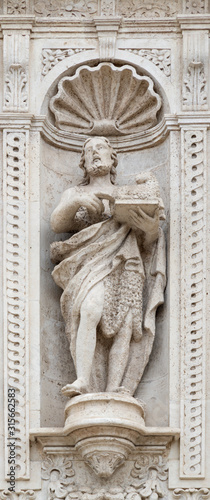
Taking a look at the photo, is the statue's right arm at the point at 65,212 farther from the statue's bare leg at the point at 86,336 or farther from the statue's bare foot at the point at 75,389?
the statue's bare foot at the point at 75,389

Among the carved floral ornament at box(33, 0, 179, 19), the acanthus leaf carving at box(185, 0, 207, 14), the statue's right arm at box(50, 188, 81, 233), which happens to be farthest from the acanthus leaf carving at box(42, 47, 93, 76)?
the statue's right arm at box(50, 188, 81, 233)

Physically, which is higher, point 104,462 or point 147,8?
point 147,8

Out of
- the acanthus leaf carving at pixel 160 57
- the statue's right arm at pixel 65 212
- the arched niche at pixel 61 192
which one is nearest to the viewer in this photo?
the arched niche at pixel 61 192

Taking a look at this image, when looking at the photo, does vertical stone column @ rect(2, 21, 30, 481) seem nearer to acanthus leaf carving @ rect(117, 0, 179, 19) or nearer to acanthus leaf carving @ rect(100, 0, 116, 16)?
acanthus leaf carving @ rect(100, 0, 116, 16)

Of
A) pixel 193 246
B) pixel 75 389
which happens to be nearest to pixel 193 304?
pixel 193 246

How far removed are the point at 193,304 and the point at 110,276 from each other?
67cm

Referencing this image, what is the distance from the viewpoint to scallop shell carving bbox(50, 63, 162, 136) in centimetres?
1748

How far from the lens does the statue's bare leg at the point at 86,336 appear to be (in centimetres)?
1650

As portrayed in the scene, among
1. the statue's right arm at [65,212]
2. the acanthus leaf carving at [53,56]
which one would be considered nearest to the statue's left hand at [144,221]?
the statue's right arm at [65,212]

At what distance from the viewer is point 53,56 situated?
17.5 meters

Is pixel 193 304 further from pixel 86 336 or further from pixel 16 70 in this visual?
pixel 16 70

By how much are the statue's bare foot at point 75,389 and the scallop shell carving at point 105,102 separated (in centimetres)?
229

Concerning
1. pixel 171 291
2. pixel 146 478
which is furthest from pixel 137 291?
pixel 146 478

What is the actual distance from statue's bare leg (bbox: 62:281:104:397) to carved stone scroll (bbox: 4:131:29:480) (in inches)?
16.6
